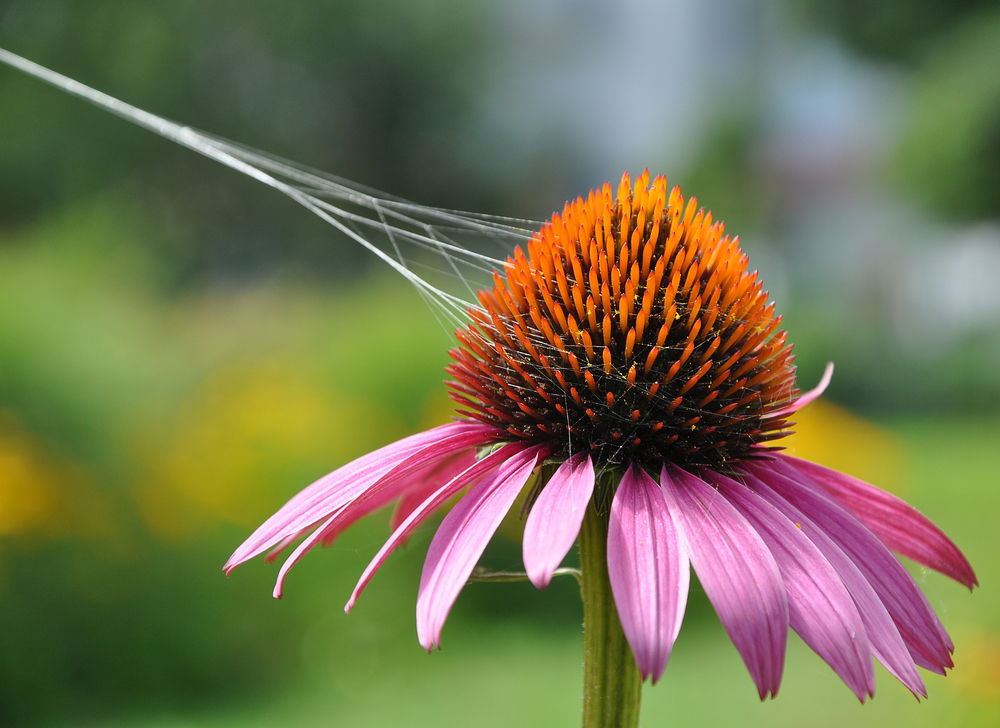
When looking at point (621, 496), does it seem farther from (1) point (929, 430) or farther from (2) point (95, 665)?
(1) point (929, 430)

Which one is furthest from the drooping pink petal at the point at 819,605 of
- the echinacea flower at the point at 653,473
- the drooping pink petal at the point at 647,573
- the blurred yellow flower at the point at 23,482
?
the blurred yellow flower at the point at 23,482

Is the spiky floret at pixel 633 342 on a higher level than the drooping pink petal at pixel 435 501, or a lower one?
higher

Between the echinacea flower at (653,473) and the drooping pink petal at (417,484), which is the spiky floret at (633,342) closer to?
the echinacea flower at (653,473)

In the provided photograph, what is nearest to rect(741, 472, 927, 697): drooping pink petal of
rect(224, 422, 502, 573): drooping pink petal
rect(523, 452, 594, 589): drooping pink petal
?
rect(523, 452, 594, 589): drooping pink petal

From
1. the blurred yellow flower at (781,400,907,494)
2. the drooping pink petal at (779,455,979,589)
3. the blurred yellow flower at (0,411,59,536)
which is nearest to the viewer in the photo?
the drooping pink petal at (779,455,979,589)

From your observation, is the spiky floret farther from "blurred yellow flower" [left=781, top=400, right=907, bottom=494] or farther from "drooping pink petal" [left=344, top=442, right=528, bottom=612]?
"blurred yellow flower" [left=781, top=400, right=907, bottom=494]

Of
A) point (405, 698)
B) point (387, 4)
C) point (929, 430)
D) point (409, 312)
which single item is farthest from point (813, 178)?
point (405, 698)
